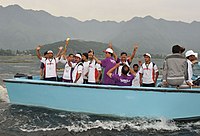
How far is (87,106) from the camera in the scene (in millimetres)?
8719

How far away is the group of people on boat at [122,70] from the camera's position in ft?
25.4

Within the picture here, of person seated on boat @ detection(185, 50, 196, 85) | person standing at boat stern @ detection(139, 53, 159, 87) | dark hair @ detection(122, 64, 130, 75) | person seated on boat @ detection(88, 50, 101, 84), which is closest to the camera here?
person seated on boat @ detection(185, 50, 196, 85)

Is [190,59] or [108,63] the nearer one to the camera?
[190,59]

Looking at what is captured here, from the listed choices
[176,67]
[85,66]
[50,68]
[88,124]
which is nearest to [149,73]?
[176,67]

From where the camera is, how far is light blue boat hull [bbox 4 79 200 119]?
7773 mm

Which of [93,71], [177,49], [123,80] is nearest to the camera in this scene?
[177,49]

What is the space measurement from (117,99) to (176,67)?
1.84 m

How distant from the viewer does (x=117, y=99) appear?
8.24 m

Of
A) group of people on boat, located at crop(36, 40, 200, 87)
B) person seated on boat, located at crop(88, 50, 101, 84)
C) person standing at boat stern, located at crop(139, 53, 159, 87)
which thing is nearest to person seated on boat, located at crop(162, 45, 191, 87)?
group of people on boat, located at crop(36, 40, 200, 87)

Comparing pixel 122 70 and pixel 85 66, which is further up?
pixel 85 66

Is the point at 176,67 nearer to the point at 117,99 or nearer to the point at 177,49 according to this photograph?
the point at 177,49

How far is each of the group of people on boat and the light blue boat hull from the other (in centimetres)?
37

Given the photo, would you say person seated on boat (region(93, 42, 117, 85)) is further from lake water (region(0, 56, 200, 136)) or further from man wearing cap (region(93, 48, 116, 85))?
lake water (region(0, 56, 200, 136))

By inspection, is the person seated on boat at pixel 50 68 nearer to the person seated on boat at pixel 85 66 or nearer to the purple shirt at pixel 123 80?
the person seated on boat at pixel 85 66
